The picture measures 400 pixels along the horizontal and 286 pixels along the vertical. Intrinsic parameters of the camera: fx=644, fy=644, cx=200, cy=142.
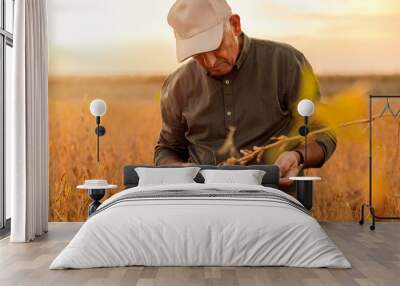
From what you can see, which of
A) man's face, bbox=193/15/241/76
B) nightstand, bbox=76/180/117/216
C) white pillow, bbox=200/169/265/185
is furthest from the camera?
man's face, bbox=193/15/241/76

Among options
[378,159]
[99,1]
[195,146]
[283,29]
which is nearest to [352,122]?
[378,159]

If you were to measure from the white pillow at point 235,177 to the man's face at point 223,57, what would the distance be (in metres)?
1.25

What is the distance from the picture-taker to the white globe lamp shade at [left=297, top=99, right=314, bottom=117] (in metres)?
7.36

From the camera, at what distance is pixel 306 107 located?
7363 millimetres

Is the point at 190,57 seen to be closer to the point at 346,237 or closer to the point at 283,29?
the point at 283,29

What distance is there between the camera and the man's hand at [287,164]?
7.64m

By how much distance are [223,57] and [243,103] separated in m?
0.59

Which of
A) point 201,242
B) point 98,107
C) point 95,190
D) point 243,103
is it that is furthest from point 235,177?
point 201,242

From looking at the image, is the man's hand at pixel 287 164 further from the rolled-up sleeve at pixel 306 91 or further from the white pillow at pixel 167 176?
the white pillow at pixel 167 176

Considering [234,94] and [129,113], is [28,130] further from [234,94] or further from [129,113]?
[234,94]

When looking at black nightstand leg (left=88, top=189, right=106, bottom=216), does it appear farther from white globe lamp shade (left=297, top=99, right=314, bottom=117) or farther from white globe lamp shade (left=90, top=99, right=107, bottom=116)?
white globe lamp shade (left=297, top=99, right=314, bottom=117)

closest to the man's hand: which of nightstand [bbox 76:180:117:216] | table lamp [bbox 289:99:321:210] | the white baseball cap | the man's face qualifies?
table lamp [bbox 289:99:321:210]

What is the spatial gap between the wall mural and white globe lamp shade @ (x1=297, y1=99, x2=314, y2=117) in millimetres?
505

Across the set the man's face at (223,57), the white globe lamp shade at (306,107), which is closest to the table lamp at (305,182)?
the white globe lamp shade at (306,107)
